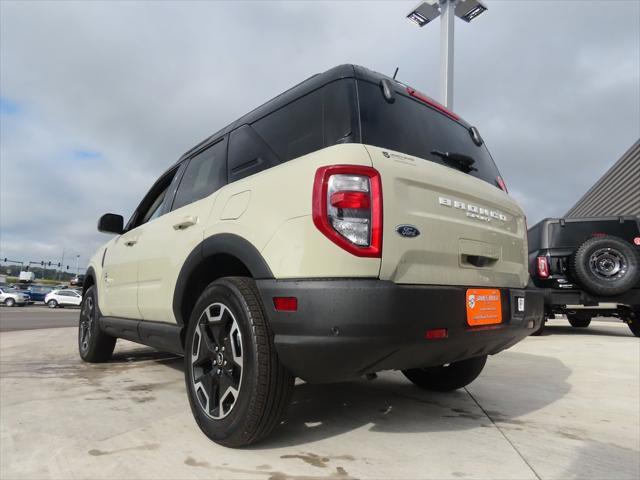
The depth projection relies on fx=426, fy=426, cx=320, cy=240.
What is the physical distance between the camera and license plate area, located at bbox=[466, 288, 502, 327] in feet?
6.81

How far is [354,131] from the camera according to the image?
197 cm

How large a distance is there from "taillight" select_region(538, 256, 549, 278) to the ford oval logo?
630cm

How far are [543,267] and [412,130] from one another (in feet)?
19.9

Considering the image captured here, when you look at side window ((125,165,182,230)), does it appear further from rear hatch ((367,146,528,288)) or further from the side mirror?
rear hatch ((367,146,528,288))

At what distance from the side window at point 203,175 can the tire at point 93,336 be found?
1943 millimetres

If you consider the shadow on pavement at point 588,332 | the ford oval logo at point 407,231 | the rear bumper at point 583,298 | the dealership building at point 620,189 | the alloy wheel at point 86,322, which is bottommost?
the shadow on pavement at point 588,332

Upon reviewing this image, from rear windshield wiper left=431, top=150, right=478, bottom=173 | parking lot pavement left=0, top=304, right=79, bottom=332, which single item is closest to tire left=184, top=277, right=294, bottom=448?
rear windshield wiper left=431, top=150, right=478, bottom=173

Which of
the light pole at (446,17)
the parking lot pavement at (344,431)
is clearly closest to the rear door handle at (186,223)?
the parking lot pavement at (344,431)

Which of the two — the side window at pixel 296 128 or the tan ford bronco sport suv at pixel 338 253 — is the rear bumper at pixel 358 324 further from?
the side window at pixel 296 128

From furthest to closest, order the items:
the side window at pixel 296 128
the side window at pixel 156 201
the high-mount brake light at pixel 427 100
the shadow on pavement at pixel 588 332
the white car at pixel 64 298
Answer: the white car at pixel 64 298, the shadow on pavement at pixel 588 332, the side window at pixel 156 201, the high-mount brake light at pixel 427 100, the side window at pixel 296 128

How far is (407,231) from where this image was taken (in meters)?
1.92

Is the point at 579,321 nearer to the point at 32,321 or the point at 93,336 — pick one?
the point at 93,336

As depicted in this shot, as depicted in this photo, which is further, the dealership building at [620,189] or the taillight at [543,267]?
the dealership building at [620,189]

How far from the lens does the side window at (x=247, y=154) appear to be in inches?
92.8
